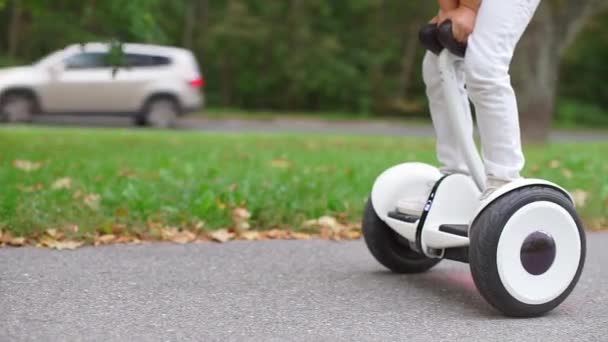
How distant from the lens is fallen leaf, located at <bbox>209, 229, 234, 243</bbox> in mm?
5504

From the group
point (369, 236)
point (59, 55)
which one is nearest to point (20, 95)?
point (59, 55)

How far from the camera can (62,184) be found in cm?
653

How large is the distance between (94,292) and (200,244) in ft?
4.56

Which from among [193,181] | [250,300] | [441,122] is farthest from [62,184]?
[441,122]

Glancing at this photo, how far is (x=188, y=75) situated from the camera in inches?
798

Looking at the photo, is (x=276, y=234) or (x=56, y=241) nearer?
(x=56, y=241)

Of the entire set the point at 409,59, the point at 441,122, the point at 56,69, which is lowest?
the point at 409,59

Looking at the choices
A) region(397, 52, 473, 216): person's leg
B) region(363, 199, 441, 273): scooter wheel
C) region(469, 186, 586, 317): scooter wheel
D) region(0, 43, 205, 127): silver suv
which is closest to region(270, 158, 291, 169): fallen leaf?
region(363, 199, 441, 273): scooter wheel

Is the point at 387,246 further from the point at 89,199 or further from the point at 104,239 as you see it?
the point at 89,199

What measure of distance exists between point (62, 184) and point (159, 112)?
13.9 meters

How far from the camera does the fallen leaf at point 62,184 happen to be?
6323mm

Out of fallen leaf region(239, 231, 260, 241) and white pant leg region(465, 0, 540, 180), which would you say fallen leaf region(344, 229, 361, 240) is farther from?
white pant leg region(465, 0, 540, 180)

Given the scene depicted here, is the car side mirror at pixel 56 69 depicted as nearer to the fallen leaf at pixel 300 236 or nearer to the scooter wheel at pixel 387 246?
the fallen leaf at pixel 300 236

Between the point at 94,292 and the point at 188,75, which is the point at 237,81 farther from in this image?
the point at 94,292
